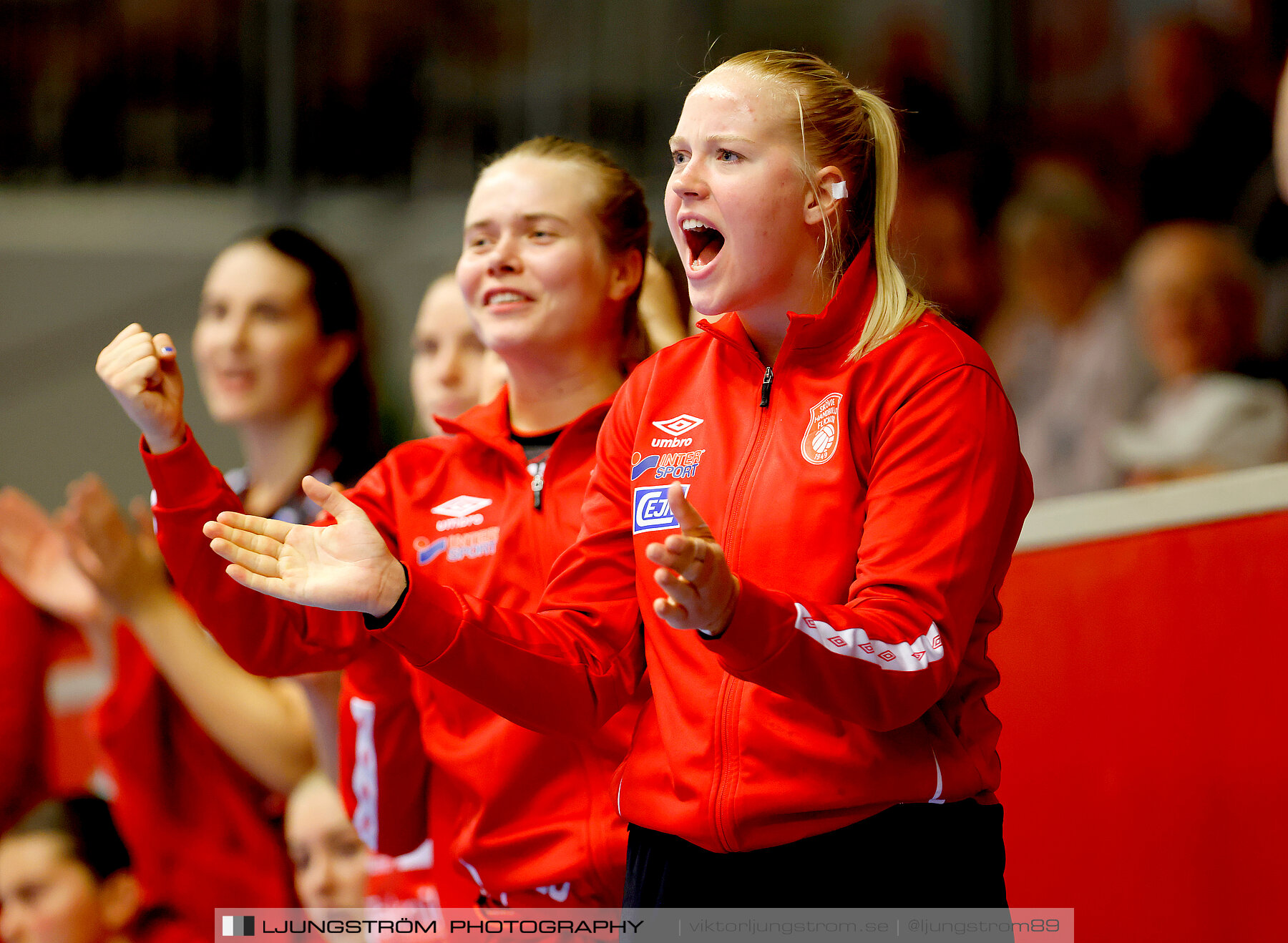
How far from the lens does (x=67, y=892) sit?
3.18 m

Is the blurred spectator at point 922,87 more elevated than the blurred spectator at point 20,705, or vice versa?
the blurred spectator at point 922,87

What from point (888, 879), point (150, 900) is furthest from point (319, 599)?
point (150, 900)

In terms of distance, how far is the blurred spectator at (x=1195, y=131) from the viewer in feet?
14.5

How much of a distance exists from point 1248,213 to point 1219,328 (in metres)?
0.40

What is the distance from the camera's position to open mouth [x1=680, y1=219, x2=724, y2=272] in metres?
1.62

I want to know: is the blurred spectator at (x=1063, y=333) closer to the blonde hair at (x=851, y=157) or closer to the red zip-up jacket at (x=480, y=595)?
the red zip-up jacket at (x=480, y=595)

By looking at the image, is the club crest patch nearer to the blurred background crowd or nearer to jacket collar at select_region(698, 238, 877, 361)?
jacket collar at select_region(698, 238, 877, 361)

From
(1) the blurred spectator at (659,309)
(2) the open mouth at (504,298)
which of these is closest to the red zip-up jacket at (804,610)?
(2) the open mouth at (504,298)

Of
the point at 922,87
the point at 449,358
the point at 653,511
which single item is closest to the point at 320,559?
the point at 653,511

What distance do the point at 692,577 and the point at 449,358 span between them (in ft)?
5.38

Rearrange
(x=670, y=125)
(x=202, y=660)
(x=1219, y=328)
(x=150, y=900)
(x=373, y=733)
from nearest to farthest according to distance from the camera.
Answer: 1. (x=373, y=733)
2. (x=202, y=660)
3. (x=150, y=900)
4. (x=1219, y=328)
5. (x=670, y=125)

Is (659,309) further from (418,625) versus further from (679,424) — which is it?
(418,625)

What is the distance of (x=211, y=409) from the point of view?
122 inches

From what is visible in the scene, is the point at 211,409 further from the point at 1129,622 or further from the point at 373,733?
the point at 1129,622
